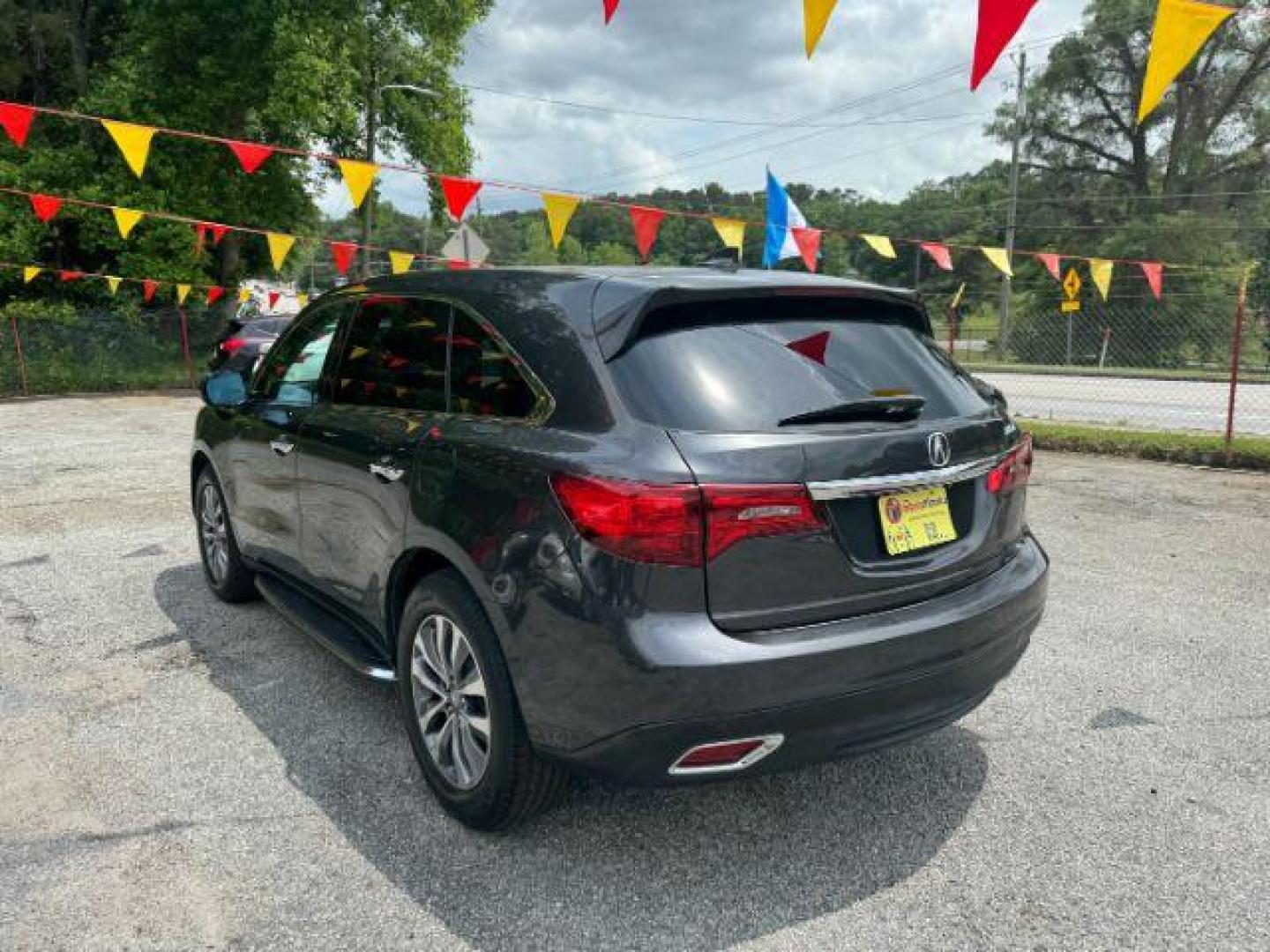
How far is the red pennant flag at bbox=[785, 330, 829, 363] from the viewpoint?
8.71ft

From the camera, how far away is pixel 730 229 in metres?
11.5

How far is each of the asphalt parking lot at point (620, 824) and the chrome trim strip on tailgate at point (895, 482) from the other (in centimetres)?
102

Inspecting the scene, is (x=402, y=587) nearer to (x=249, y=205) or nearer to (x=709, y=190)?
(x=249, y=205)

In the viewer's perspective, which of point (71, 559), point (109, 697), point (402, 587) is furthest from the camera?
point (71, 559)

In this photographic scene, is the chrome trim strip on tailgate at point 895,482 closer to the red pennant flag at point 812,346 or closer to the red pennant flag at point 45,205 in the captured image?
the red pennant flag at point 812,346

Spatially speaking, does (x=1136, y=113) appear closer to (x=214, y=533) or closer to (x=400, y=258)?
(x=400, y=258)

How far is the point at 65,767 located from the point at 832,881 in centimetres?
260

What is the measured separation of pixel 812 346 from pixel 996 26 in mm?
2642

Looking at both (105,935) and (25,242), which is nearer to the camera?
(105,935)

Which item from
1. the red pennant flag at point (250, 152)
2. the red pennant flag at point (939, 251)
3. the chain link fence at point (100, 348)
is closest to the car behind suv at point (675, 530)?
the red pennant flag at point (250, 152)

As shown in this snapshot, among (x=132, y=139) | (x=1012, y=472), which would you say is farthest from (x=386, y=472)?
(x=132, y=139)

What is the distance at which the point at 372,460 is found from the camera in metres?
3.18

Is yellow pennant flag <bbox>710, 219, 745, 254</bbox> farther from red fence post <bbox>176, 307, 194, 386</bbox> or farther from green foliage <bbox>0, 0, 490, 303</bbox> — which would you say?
red fence post <bbox>176, 307, 194, 386</bbox>

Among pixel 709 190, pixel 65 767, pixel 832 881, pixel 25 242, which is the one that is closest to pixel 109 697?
pixel 65 767
